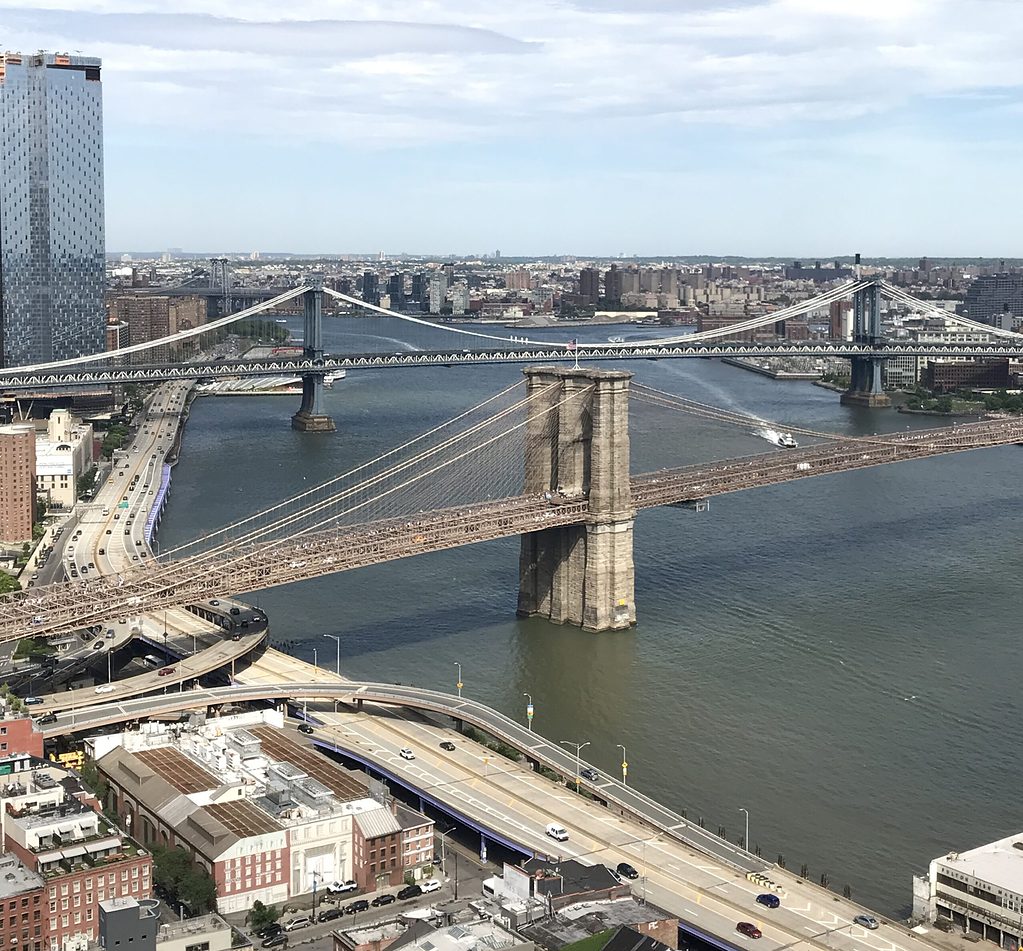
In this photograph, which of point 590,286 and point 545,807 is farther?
point 590,286

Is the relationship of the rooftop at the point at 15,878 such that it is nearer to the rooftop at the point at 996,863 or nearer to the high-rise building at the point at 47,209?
the rooftop at the point at 996,863

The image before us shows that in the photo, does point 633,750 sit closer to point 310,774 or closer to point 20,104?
point 310,774

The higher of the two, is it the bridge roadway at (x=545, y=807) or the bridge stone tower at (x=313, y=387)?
the bridge stone tower at (x=313, y=387)

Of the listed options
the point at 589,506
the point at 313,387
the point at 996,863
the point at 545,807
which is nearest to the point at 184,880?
the point at 545,807

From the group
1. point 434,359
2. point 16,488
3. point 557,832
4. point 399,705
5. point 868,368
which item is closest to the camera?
point 557,832

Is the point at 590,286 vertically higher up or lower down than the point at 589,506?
higher up

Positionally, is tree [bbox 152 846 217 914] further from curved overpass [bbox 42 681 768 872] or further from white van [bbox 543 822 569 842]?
curved overpass [bbox 42 681 768 872]

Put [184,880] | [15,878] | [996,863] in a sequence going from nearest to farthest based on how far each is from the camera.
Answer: [15,878] < [184,880] < [996,863]

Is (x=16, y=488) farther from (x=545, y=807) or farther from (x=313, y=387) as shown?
(x=313, y=387)

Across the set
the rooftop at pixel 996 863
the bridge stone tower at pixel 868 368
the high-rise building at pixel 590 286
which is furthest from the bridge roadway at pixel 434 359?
the high-rise building at pixel 590 286
